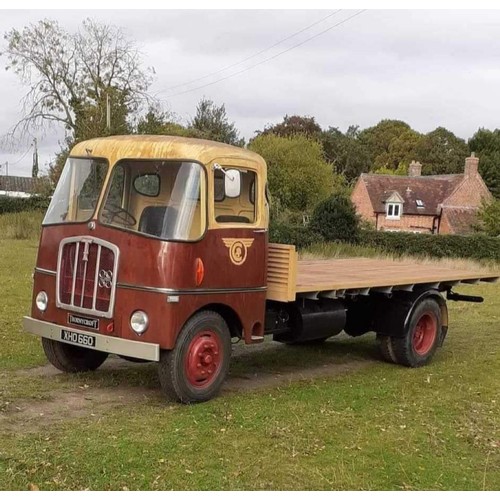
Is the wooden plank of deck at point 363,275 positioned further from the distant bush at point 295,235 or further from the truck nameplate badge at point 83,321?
the distant bush at point 295,235

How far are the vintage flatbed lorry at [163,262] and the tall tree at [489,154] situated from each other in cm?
5860

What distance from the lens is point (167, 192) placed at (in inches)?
282

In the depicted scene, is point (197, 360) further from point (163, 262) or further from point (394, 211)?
point (394, 211)

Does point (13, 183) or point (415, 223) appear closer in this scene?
point (415, 223)

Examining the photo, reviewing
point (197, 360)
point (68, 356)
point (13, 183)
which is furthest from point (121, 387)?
point (13, 183)

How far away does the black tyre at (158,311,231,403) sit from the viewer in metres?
6.86

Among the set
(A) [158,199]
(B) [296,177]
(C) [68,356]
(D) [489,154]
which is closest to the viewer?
(A) [158,199]

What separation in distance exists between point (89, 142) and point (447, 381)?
197 inches

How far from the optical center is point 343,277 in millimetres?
9102

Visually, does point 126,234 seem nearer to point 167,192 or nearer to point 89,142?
point 167,192

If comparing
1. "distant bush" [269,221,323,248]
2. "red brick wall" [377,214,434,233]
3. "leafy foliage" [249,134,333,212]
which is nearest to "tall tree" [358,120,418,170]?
"red brick wall" [377,214,434,233]

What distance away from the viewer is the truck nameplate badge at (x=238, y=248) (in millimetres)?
7223

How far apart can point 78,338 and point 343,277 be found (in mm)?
3517
